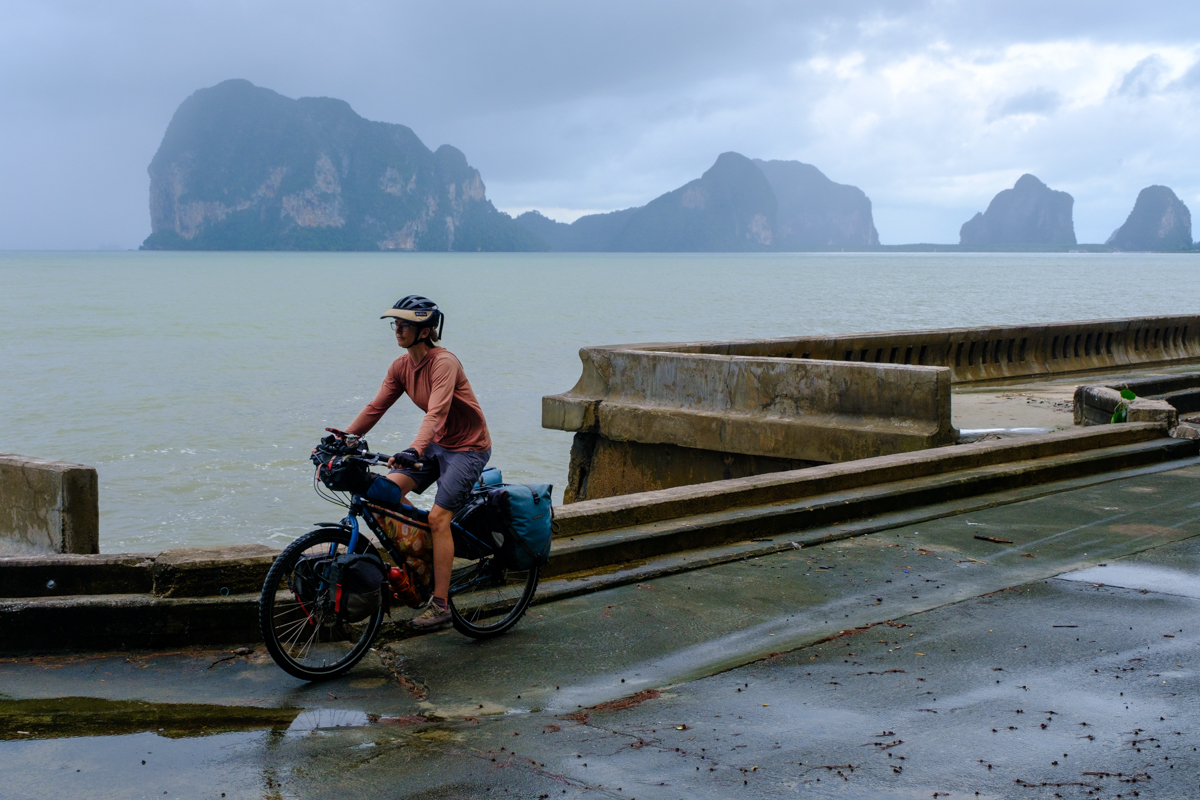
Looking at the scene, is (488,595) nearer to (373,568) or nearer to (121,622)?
(373,568)

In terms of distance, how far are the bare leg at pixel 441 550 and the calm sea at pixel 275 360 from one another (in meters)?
11.2

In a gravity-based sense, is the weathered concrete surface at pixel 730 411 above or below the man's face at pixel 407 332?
below

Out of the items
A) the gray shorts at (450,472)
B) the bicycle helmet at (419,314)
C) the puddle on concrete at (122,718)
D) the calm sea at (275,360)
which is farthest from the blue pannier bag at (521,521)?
the calm sea at (275,360)

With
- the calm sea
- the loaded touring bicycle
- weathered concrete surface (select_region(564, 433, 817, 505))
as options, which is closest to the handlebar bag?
the loaded touring bicycle

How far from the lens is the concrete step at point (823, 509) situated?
23.2ft

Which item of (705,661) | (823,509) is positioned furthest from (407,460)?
(823,509)

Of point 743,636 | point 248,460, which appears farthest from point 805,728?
point 248,460

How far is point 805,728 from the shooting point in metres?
4.49

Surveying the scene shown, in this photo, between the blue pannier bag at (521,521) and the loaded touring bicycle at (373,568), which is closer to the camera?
the loaded touring bicycle at (373,568)

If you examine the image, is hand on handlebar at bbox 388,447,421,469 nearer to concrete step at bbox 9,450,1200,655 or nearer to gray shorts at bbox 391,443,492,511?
gray shorts at bbox 391,443,492,511

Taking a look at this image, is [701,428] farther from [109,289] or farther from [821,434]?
[109,289]

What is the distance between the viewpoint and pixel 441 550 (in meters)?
5.54

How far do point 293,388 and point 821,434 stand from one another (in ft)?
85.9

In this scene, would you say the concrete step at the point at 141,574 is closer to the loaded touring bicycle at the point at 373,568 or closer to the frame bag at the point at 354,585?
the loaded touring bicycle at the point at 373,568
